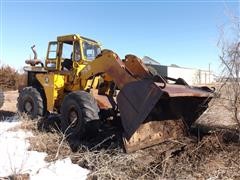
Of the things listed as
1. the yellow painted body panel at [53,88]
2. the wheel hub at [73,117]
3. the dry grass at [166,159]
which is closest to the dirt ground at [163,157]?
the dry grass at [166,159]

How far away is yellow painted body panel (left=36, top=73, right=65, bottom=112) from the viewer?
9578 mm

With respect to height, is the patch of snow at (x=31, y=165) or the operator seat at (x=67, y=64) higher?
the operator seat at (x=67, y=64)

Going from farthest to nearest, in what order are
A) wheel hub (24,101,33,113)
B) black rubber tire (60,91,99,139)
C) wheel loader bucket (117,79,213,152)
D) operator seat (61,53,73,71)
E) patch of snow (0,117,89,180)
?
1. wheel hub (24,101,33,113)
2. operator seat (61,53,73,71)
3. black rubber tire (60,91,99,139)
4. wheel loader bucket (117,79,213,152)
5. patch of snow (0,117,89,180)

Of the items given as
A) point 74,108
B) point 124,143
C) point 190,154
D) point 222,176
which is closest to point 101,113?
point 74,108

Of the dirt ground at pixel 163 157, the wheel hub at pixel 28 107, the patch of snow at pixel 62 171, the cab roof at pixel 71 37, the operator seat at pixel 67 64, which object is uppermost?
the cab roof at pixel 71 37

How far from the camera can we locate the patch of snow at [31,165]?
5.55 metres

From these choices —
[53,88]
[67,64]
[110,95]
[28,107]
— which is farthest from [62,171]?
[28,107]

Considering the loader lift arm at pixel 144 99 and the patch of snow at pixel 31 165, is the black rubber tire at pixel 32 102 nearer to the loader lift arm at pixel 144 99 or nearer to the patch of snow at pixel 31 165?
the loader lift arm at pixel 144 99

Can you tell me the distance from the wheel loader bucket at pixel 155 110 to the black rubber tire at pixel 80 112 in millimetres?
1261

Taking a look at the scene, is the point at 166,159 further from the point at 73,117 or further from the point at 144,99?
the point at 73,117

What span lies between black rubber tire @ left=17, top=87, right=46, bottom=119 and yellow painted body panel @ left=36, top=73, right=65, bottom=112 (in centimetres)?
22

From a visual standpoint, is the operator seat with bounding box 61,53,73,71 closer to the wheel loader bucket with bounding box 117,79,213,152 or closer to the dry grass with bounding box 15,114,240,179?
the dry grass with bounding box 15,114,240,179

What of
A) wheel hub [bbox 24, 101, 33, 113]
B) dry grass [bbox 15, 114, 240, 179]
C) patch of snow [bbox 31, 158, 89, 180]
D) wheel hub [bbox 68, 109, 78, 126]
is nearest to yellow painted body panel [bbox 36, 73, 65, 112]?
wheel hub [bbox 24, 101, 33, 113]

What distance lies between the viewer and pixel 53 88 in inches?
378
